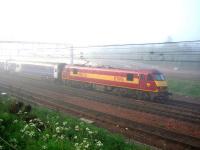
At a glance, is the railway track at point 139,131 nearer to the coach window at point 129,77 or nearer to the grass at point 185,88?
the coach window at point 129,77

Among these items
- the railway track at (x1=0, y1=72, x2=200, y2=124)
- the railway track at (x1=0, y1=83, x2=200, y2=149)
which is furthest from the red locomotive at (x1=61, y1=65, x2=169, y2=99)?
the railway track at (x1=0, y1=83, x2=200, y2=149)

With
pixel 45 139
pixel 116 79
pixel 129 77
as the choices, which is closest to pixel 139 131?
pixel 45 139

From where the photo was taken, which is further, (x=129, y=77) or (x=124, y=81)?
(x=124, y=81)

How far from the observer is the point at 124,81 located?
99.1ft

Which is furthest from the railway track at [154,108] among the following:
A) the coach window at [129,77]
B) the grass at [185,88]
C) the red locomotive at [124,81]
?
the grass at [185,88]

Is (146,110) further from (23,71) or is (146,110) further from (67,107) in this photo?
(23,71)

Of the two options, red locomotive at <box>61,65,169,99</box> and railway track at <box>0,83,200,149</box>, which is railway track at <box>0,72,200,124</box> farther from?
railway track at <box>0,83,200,149</box>

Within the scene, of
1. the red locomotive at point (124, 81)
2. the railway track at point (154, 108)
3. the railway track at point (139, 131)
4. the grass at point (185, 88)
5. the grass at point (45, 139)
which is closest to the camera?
→ the grass at point (45, 139)

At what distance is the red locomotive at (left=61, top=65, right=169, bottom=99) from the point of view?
27984mm

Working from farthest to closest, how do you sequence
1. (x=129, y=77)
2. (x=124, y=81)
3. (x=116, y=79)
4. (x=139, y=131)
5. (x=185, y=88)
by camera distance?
1. (x=185, y=88)
2. (x=116, y=79)
3. (x=124, y=81)
4. (x=129, y=77)
5. (x=139, y=131)

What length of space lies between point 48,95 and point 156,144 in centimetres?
1786

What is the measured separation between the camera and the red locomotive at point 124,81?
28.0 m

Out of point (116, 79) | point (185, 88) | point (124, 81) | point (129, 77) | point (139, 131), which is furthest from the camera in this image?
point (185, 88)

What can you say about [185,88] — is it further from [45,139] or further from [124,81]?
[45,139]
